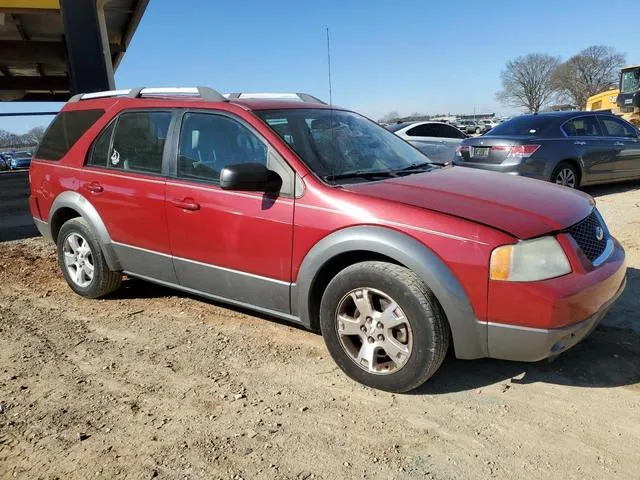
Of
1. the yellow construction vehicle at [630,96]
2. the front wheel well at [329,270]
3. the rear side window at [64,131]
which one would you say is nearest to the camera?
the front wheel well at [329,270]

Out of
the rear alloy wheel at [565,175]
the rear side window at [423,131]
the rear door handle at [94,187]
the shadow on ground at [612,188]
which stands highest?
the rear door handle at [94,187]

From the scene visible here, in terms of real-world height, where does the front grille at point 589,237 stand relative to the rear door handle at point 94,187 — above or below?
below

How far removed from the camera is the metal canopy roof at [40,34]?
12656 millimetres

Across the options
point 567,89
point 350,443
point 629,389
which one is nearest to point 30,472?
point 350,443

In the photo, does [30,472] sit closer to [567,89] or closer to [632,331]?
[632,331]

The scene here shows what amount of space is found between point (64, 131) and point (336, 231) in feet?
10.8

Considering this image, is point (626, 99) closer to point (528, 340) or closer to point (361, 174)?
point (361, 174)

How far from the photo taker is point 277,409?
10.0 feet

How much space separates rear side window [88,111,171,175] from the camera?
4234mm

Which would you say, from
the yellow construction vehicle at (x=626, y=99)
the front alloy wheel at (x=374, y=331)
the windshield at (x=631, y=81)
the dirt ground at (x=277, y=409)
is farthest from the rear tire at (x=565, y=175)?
the windshield at (x=631, y=81)

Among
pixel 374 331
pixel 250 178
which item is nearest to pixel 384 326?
pixel 374 331

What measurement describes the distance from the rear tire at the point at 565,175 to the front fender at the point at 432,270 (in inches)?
271

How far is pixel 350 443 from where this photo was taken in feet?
8.91

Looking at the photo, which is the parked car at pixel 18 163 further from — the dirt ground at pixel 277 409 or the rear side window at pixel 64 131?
the dirt ground at pixel 277 409
